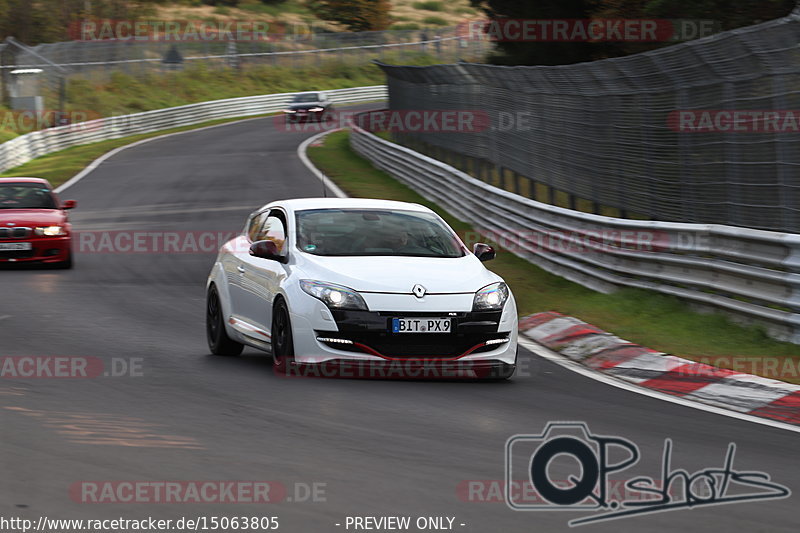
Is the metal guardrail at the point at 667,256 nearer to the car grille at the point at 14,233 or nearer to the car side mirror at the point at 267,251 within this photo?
the car side mirror at the point at 267,251

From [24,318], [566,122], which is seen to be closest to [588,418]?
[24,318]

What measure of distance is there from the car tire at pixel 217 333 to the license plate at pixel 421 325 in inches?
88.2

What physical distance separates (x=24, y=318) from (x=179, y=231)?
11.0 metres

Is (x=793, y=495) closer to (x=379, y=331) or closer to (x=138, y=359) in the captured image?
(x=379, y=331)

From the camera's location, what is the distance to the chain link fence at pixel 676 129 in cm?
1198

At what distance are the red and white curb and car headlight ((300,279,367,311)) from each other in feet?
7.83

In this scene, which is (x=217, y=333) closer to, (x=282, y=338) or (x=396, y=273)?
(x=282, y=338)

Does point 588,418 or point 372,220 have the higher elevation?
point 372,220

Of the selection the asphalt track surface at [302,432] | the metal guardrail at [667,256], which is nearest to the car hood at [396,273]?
the asphalt track surface at [302,432]

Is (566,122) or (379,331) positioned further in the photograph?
(566,122)

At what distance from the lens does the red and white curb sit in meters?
9.28

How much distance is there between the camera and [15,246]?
63.9 ft

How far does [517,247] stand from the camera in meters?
19.9

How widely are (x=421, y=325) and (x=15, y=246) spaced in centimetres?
1140
